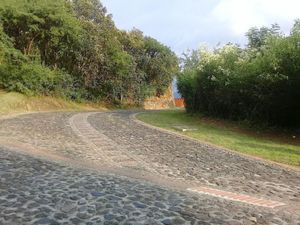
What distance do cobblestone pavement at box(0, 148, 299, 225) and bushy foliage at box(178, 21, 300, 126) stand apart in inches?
448

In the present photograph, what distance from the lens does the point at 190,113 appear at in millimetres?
30844

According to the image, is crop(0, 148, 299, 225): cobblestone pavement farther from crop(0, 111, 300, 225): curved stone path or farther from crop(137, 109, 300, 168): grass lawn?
crop(137, 109, 300, 168): grass lawn

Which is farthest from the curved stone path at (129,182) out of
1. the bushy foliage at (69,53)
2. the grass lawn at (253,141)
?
the bushy foliage at (69,53)

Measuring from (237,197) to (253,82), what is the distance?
42.7 feet

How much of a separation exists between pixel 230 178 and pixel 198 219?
397cm

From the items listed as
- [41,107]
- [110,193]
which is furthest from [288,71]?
[41,107]

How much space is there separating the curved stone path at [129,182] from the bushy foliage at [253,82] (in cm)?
538

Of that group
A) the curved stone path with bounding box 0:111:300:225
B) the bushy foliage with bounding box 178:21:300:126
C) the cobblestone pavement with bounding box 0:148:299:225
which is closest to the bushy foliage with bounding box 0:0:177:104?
the bushy foliage with bounding box 178:21:300:126

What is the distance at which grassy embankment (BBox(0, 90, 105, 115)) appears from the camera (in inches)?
1144

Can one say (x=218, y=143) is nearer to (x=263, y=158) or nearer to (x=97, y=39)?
(x=263, y=158)

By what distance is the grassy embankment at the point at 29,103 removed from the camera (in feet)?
95.3

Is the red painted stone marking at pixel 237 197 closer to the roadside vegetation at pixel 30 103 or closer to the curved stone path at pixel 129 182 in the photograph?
the curved stone path at pixel 129 182

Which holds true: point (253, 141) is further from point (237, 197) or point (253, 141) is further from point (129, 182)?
point (129, 182)

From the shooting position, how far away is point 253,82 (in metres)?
21.1
